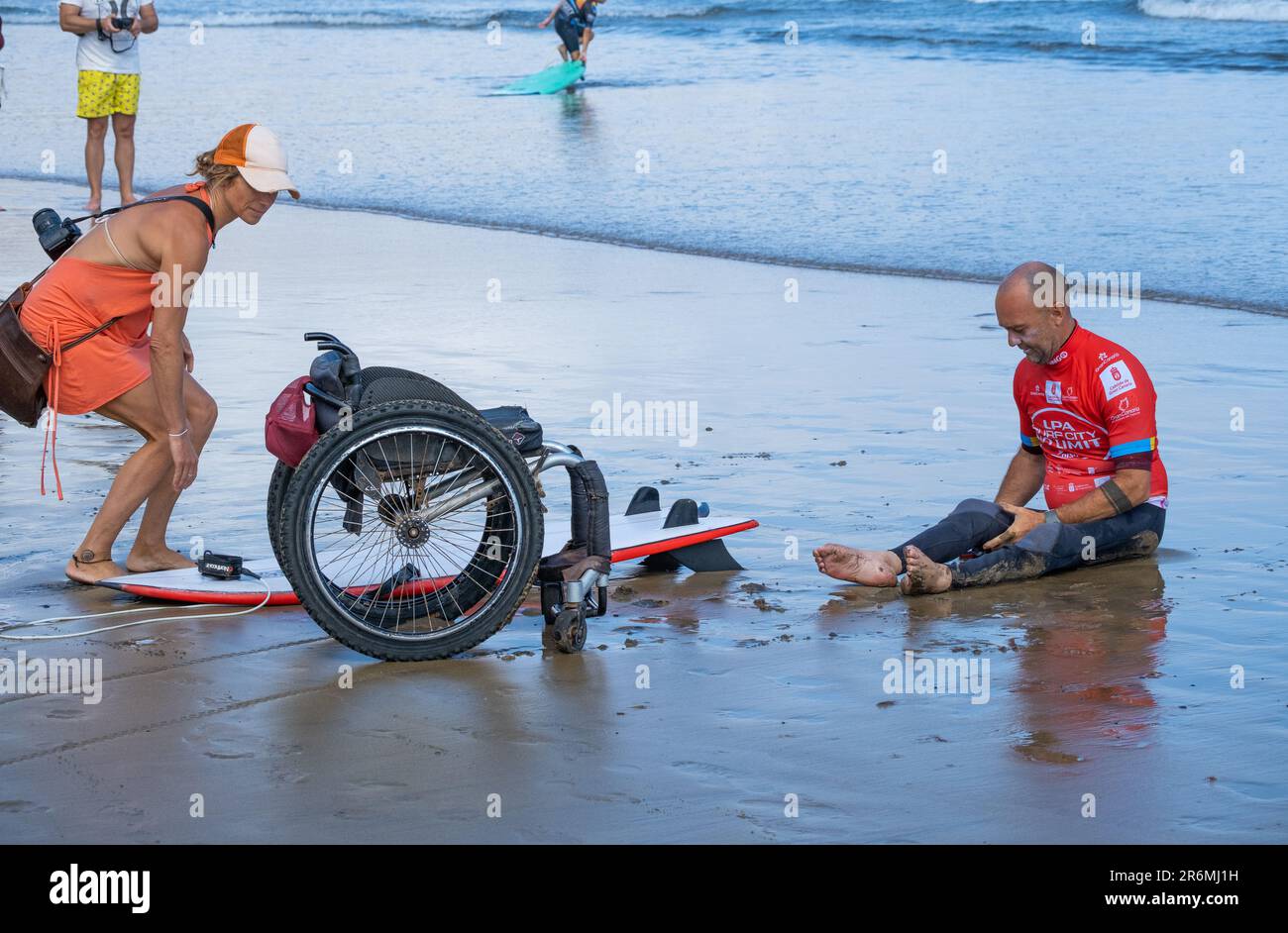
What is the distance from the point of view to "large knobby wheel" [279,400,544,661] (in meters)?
4.50

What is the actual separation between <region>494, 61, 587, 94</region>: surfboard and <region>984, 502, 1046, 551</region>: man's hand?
20.6m

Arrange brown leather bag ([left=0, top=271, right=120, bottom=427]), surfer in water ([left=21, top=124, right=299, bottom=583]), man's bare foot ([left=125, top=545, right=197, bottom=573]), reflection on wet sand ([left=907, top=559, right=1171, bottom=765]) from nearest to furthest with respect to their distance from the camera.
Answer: reflection on wet sand ([left=907, top=559, right=1171, bottom=765])
surfer in water ([left=21, top=124, right=299, bottom=583])
brown leather bag ([left=0, top=271, right=120, bottom=427])
man's bare foot ([left=125, top=545, right=197, bottom=573])

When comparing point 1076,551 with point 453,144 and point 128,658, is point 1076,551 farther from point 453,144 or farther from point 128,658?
point 453,144

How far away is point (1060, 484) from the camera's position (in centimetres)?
561

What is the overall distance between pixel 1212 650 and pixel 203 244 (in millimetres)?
3220

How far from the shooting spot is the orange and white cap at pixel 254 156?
4.88m

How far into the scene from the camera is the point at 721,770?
3768 millimetres

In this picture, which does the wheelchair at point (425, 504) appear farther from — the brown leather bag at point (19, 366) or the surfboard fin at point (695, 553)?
the brown leather bag at point (19, 366)

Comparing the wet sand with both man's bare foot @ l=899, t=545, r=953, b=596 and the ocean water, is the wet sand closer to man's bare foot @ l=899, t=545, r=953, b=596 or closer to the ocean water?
man's bare foot @ l=899, t=545, r=953, b=596

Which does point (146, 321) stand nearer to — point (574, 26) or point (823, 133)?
point (823, 133)

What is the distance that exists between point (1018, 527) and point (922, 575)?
43cm
